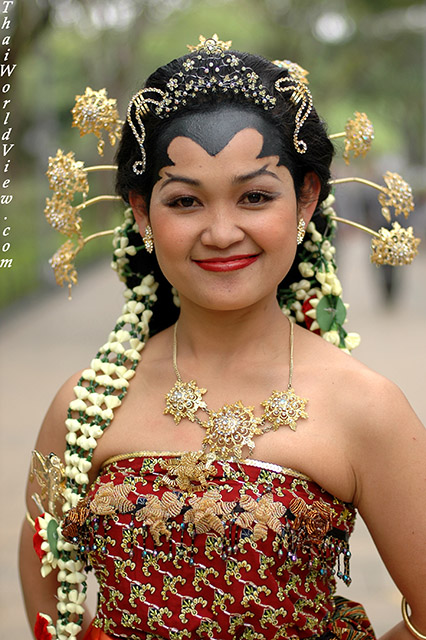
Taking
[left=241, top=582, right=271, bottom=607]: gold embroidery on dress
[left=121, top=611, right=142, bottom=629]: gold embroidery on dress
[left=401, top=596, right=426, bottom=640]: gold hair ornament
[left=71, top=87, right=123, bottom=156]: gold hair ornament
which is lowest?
[left=401, top=596, right=426, bottom=640]: gold hair ornament

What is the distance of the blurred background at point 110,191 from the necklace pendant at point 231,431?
2.56 feet

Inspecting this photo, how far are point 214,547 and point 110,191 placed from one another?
10961 mm

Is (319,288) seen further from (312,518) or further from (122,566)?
(122,566)

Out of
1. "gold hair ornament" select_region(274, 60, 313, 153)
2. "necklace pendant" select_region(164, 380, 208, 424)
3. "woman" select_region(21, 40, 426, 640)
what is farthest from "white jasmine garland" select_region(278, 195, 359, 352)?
"necklace pendant" select_region(164, 380, 208, 424)

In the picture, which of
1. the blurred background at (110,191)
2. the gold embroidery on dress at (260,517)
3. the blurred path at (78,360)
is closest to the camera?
the gold embroidery on dress at (260,517)

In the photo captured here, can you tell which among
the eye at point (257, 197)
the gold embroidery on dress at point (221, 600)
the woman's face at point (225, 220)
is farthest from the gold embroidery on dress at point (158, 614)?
the eye at point (257, 197)

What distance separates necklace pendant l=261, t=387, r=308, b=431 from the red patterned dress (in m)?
0.10

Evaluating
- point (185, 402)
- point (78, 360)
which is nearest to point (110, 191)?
point (78, 360)

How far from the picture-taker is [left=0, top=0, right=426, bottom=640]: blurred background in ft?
23.1

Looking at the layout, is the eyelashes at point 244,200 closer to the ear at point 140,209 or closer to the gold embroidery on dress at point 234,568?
the ear at point 140,209

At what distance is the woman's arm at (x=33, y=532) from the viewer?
2.33 metres

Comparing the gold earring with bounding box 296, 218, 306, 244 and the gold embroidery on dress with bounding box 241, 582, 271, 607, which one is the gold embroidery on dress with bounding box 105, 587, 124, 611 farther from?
the gold earring with bounding box 296, 218, 306, 244

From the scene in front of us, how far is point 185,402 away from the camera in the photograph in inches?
83.8

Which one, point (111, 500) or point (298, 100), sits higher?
point (298, 100)
